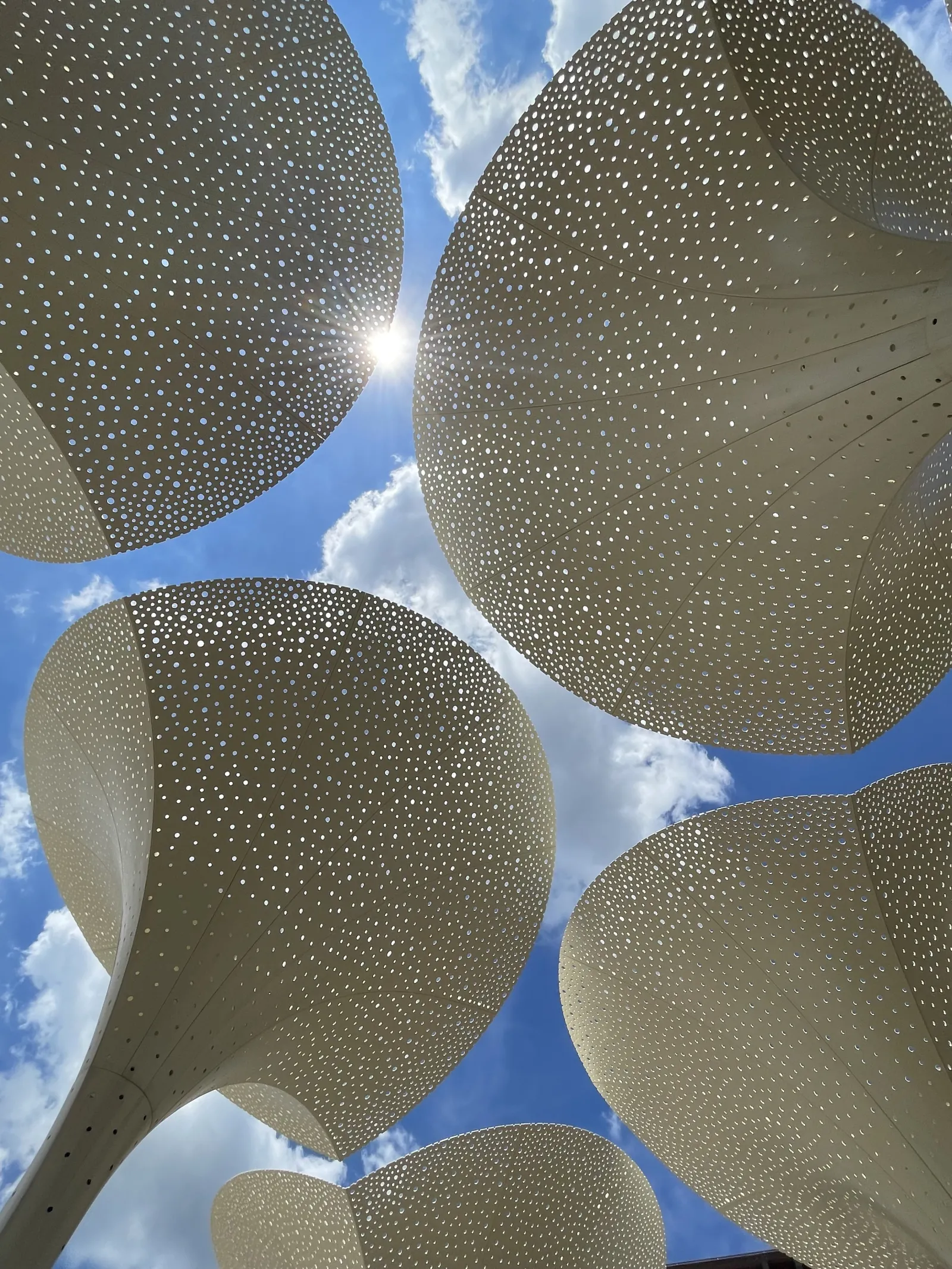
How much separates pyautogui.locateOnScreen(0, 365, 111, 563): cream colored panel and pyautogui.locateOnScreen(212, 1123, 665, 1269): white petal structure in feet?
22.9

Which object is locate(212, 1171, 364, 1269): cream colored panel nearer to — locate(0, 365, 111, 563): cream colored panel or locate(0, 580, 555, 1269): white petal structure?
locate(0, 580, 555, 1269): white petal structure

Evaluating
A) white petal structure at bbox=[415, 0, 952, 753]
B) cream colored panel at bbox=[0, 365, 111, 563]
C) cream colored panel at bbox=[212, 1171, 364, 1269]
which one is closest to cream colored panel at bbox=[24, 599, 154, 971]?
cream colored panel at bbox=[0, 365, 111, 563]

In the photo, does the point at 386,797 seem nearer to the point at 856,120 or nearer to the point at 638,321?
the point at 638,321

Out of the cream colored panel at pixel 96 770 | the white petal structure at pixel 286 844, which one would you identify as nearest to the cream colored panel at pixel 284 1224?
the white petal structure at pixel 286 844

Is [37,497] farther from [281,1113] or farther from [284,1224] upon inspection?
[284,1224]

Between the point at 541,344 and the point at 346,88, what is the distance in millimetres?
2911

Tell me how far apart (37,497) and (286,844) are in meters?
4.04

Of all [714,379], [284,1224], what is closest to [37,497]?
[714,379]

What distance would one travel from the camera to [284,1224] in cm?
897

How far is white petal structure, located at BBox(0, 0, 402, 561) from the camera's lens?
699 centimetres

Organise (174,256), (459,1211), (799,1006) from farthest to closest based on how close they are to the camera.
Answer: (459,1211), (799,1006), (174,256)

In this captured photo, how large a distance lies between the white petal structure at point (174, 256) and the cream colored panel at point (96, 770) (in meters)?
1.05

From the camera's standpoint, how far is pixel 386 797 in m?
8.41

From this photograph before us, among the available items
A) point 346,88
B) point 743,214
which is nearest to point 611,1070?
point 743,214
